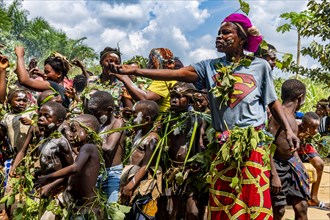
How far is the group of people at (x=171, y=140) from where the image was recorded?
3.14 meters

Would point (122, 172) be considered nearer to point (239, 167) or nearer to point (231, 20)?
point (239, 167)

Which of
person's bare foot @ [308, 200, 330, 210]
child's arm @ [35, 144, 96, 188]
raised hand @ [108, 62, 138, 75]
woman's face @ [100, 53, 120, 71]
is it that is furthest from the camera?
person's bare foot @ [308, 200, 330, 210]

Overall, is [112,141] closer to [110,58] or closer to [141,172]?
[141,172]

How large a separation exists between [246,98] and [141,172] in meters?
1.21

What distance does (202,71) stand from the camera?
340cm

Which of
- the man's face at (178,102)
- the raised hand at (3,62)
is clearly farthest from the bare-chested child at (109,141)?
the raised hand at (3,62)

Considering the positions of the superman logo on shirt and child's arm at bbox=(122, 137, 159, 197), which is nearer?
the superman logo on shirt

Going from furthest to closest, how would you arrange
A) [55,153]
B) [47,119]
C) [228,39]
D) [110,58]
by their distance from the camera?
[110,58] < [47,119] < [55,153] < [228,39]

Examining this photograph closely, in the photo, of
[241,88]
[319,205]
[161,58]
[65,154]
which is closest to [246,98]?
[241,88]

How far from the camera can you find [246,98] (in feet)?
10.4

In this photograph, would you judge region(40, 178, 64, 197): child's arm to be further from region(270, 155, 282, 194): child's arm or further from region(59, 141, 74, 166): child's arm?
region(270, 155, 282, 194): child's arm

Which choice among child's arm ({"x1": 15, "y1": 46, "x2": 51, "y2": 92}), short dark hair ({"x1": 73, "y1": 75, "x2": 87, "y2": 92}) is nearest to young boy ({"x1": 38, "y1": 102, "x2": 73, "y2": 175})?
child's arm ({"x1": 15, "y1": 46, "x2": 51, "y2": 92})

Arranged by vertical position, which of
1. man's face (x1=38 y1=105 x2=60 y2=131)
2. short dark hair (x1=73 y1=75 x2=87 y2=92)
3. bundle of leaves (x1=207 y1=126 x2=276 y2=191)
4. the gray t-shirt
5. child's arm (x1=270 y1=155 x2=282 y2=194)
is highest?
short dark hair (x1=73 y1=75 x2=87 y2=92)

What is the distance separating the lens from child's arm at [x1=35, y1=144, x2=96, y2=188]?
2988 mm
